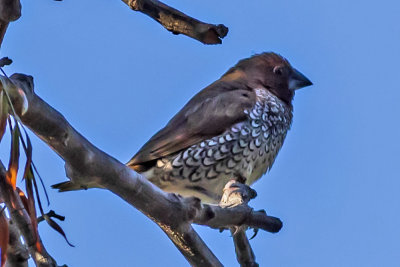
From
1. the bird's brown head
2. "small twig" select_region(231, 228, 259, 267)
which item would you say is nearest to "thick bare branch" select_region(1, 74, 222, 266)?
"small twig" select_region(231, 228, 259, 267)

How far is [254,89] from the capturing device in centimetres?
718

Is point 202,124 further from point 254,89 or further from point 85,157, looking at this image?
point 85,157

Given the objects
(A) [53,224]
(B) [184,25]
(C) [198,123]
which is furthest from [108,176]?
(C) [198,123]

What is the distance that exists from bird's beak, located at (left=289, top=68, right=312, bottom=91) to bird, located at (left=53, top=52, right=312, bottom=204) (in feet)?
1.83

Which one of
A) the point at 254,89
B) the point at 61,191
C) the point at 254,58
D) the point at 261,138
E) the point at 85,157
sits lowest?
the point at 85,157

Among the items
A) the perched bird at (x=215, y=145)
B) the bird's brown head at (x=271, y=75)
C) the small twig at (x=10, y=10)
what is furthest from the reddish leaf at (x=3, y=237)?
the bird's brown head at (x=271, y=75)

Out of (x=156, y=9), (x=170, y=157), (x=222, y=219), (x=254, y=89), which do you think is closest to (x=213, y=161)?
(x=170, y=157)

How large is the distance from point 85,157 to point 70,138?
12 centimetres

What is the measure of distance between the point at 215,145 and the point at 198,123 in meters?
0.29

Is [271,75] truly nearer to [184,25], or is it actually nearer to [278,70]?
[278,70]

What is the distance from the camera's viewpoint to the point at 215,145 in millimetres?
6496

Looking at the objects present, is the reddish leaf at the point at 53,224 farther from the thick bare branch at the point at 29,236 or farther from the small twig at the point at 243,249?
the small twig at the point at 243,249

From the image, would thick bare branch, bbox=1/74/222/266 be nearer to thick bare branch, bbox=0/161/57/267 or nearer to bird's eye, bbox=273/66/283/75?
thick bare branch, bbox=0/161/57/267

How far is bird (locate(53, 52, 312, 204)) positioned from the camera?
646cm
